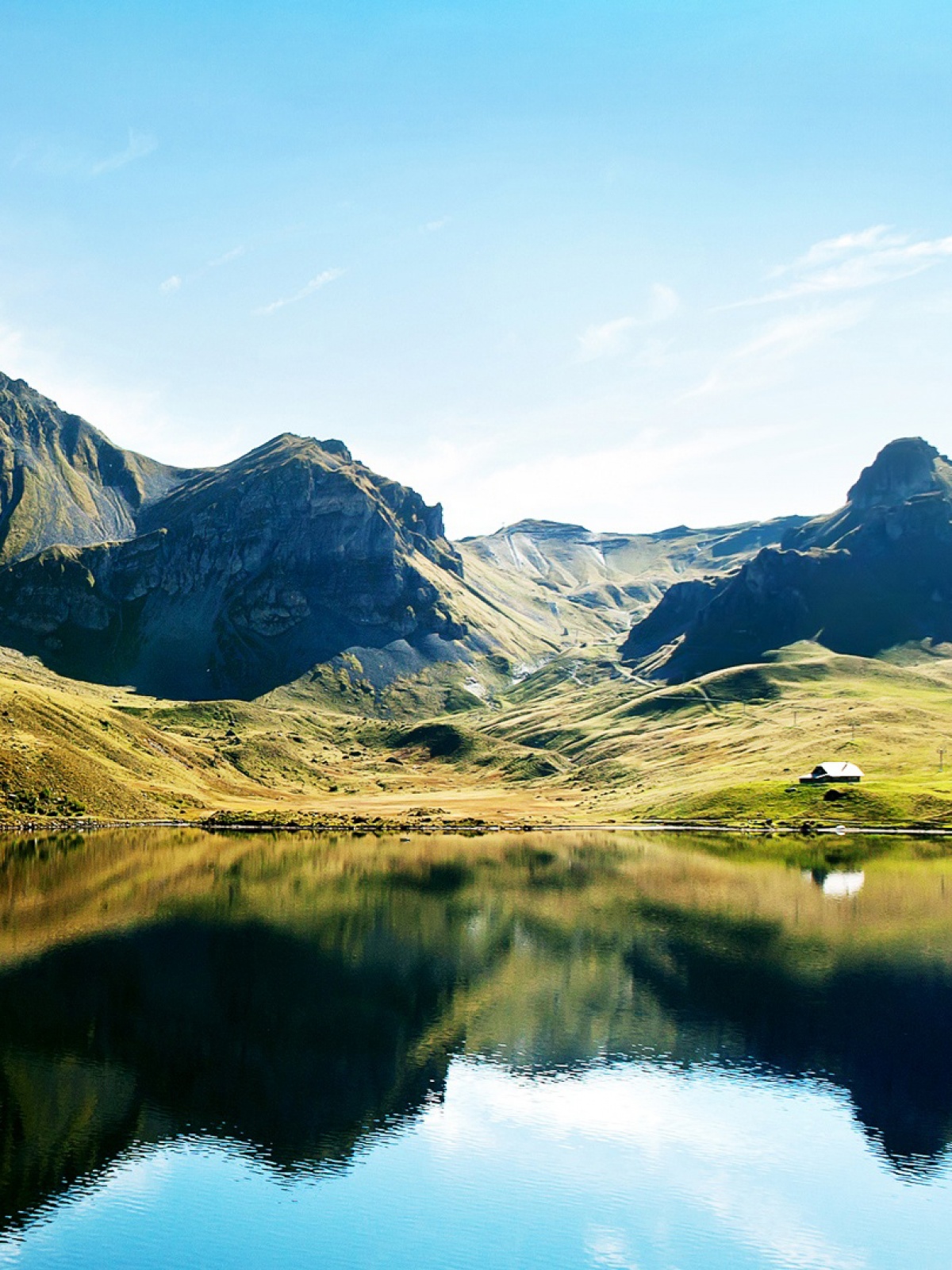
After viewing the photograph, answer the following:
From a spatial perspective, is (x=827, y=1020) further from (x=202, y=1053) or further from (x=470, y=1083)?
(x=202, y=1053)

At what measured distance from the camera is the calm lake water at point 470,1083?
150ft

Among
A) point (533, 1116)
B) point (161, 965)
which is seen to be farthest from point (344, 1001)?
point (533, 1116)

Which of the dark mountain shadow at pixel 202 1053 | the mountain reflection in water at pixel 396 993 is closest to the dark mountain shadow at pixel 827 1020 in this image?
the mountain reflection in water at pixel 396 993

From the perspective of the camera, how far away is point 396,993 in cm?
→ 8519

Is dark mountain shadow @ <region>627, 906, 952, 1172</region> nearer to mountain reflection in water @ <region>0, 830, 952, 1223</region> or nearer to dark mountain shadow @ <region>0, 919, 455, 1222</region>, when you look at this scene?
mountain reflection in water @ <region>0, 830, 952, 1223</region>

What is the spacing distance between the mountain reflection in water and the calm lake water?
0.32 m

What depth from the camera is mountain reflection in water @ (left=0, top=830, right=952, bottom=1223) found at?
57.5 m

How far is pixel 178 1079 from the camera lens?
61719 mm

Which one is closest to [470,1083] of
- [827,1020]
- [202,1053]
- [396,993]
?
[202,1053]

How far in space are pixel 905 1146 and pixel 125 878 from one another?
348 ft

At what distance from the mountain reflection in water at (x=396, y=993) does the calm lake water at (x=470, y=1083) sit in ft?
1.06

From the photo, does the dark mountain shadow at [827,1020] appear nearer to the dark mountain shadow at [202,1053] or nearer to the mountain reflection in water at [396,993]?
the mountain reflection in water at [396,993]

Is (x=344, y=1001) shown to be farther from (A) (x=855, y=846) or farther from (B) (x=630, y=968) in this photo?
(A) (x=855, y=846)

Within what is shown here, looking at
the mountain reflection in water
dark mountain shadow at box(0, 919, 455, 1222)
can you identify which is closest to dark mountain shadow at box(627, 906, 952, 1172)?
the mountain reflection in water
